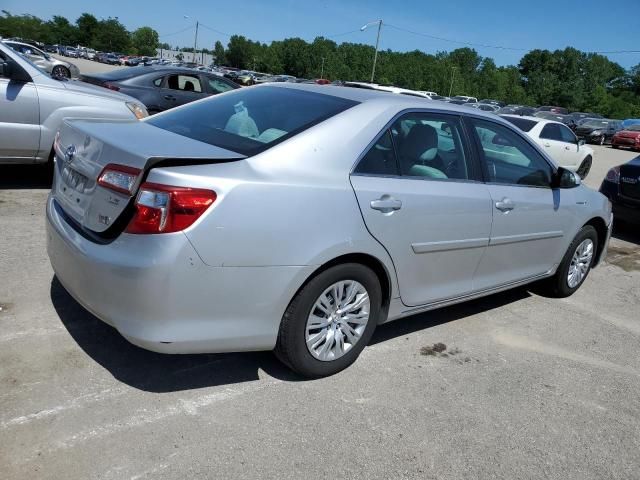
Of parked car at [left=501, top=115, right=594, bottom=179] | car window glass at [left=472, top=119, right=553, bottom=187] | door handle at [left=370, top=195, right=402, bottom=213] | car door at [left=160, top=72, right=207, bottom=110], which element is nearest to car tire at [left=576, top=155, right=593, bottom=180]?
parked car at [left=501, top=115, right=594, bottom=179]

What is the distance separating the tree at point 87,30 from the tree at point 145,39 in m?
10.3

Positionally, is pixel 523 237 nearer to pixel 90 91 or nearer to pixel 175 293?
pixel 175 293

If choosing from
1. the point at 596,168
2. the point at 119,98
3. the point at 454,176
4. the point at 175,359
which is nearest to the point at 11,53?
the point at 119,98

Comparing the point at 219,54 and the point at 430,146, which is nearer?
the point at 430,146

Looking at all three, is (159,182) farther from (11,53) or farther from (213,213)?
(11,53)

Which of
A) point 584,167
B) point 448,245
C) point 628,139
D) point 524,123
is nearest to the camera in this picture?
point 448,245

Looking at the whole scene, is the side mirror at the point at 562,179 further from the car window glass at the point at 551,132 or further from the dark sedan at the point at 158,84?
the car window glass at the point at 551,132

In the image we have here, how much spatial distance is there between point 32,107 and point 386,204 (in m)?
4.69

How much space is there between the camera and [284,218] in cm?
281

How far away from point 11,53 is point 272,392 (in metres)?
5.20

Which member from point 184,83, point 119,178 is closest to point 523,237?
point 119,178

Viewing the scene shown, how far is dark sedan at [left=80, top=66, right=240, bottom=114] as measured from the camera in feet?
32.9

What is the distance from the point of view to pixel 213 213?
261 cm

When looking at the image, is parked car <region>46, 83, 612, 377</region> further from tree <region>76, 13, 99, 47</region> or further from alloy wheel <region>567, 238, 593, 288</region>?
tree <region>76, 13, 99, 47</region>
